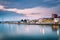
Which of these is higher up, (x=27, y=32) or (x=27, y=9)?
(x=27, y=9)

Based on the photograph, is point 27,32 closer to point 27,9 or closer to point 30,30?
point 30,30

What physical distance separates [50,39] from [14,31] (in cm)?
72

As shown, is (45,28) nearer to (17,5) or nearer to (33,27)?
(33,27)

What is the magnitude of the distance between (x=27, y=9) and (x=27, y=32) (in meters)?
0.45

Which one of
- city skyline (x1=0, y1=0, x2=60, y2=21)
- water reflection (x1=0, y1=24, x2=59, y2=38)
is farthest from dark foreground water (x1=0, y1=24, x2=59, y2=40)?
city skyline (x1=0, y1=0, x2=60, y2=21)

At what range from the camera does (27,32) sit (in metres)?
2.05

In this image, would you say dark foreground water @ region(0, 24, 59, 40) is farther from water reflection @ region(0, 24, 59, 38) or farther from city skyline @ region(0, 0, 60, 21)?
city skyline @ region(0, 0, 60, 21)

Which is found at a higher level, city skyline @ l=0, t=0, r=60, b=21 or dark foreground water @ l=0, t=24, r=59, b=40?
city skyline @ l=0, t=0, r=60, b=21

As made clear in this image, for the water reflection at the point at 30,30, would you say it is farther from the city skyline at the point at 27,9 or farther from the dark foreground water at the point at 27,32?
the city skyline at the point at 27,9

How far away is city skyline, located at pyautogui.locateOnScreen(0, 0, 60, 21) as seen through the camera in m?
2.00

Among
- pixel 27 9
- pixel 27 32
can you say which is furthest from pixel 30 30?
pixel 27 9

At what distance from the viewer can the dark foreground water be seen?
6.55ft

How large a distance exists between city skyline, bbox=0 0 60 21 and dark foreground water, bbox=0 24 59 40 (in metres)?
0.18

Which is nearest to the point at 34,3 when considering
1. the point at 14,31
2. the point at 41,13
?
the point at 41,13
